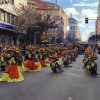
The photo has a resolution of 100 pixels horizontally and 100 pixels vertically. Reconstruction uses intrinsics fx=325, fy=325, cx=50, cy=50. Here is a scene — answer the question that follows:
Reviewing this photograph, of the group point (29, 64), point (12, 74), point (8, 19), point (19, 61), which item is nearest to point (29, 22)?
point (8, 19)

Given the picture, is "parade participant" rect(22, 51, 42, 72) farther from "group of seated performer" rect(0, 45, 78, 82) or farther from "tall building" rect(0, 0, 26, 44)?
"tall building" rect(0, 0, 26, 44)

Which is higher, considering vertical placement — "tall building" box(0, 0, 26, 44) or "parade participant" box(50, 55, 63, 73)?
"tall building" box(0, 0, 26, 44)

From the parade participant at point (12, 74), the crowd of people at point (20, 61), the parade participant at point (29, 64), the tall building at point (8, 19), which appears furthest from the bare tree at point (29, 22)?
the parade participant at point (12, 74)

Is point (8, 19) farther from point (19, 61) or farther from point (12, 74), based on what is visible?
point (12, 74)

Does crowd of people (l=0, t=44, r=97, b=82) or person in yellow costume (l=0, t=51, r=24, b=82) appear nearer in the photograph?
person in yellow costume (l=0, t=51, r=24, b=82)

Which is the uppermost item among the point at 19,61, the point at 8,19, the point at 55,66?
the point at 8,19

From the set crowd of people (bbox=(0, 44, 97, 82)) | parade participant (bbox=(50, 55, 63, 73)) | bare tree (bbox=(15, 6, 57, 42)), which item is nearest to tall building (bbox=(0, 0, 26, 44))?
bare tree (bbox=(15, 6, 57, 42))

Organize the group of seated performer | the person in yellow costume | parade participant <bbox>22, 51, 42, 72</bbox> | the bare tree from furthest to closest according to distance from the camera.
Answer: the bare tree
parade participant <bbox>22, 51, 42, 72</bbox>
the group of seated performer
the person in yellow costume

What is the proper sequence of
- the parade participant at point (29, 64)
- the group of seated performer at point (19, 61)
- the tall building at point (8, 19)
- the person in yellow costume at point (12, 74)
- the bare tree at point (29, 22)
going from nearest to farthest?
the person in yellow costume at point (12, 74) → the group of seated performer at point (19, 61) → the parade participant at point (29, 64) → the tall building at point (8, 19) → the bare tree at point (29, 22)

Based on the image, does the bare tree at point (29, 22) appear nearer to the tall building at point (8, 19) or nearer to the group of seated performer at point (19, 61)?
the tall building at point (8, 19)

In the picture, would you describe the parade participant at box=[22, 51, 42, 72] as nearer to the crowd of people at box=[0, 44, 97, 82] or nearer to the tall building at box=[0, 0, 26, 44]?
the crowd of people at box=[0, 44, 97, 82]

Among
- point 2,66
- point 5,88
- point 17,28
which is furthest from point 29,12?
point 5,88

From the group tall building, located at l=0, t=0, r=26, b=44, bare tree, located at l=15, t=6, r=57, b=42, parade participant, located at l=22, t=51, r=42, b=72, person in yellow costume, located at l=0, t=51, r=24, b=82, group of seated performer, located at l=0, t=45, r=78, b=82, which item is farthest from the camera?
bare tree, located at l=15, t=6, r=57, b=42

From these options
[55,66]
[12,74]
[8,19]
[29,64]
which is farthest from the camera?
[8,19]
